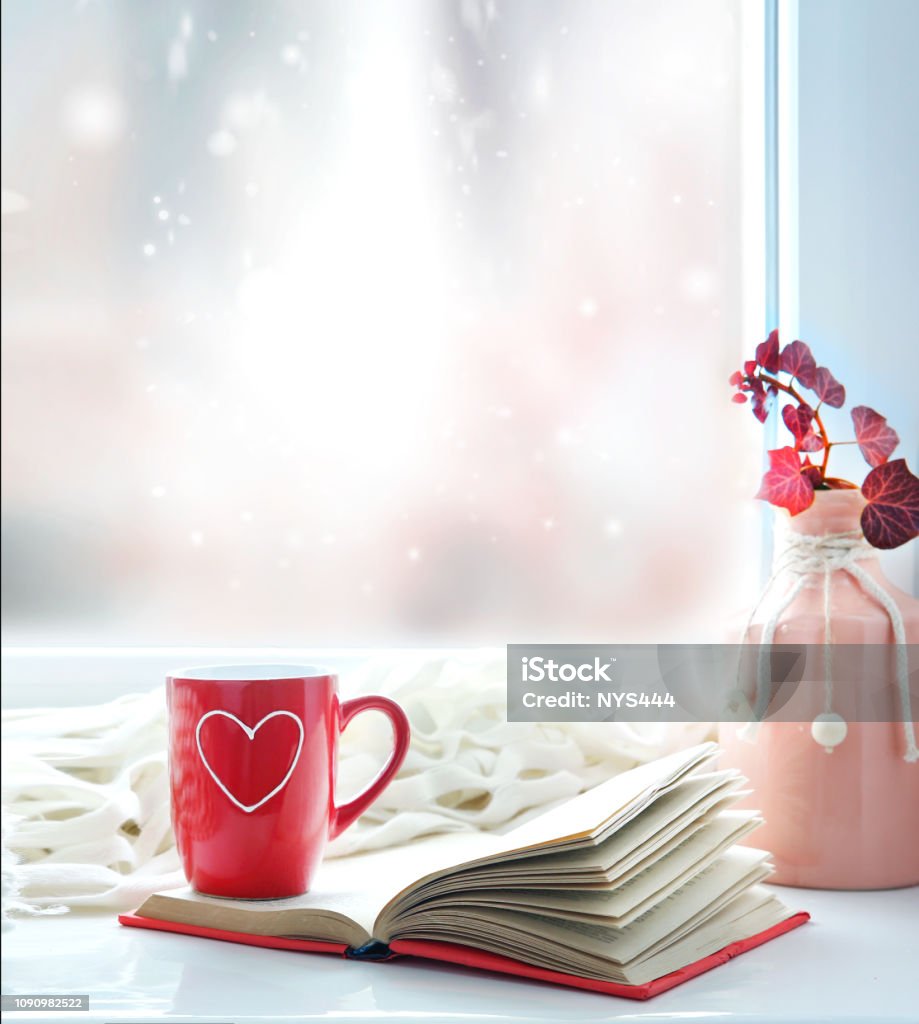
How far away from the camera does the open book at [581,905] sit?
50 centimetres

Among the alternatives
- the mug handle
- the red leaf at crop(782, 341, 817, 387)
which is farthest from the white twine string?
the mug handle

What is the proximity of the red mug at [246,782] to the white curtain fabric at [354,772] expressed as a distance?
7 centimetres

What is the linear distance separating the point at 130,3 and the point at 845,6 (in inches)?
26.2

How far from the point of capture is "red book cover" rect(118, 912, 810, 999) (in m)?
0.49

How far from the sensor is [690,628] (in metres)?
0.99

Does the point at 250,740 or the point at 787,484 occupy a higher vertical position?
the point at 787,484

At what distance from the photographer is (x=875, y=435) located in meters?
0.73

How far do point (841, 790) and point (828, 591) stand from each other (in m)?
0.13

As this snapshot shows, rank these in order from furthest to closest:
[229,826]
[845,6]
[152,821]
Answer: [845,6]
[152,821]
[229,826]

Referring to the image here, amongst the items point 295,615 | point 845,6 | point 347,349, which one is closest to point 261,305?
point 347,349

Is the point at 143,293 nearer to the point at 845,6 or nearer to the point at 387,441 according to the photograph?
the point at 387,441

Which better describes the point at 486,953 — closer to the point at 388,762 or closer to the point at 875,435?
the point at 388,762

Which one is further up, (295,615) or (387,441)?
(387,441)

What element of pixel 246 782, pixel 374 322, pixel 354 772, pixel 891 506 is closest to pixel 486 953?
pixel 246 782
